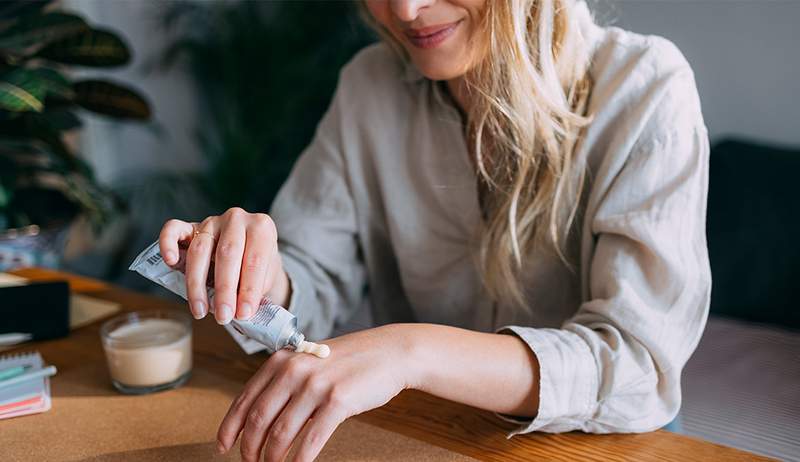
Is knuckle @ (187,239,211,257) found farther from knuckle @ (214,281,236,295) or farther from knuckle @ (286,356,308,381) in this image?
knuckle @ (286,356,308,381)

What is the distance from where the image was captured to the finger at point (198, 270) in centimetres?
75

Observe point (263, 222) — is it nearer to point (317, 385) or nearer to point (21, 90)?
point (317, 385)

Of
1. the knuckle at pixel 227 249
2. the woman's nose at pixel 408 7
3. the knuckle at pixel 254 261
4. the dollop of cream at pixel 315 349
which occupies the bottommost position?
the dollop of cream at pixel 315 349

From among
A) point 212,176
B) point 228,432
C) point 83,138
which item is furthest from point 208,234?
point 83,138

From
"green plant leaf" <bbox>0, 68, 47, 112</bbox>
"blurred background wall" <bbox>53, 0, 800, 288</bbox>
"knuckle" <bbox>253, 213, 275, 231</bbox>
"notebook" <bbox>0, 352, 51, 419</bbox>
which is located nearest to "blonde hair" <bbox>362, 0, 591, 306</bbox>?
"knuckle" <bbox>253, 213, 275, 231</bbox>

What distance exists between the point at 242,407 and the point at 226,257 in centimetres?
15

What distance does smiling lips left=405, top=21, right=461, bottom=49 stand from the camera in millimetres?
978

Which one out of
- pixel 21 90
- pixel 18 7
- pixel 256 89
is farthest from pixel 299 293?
pixel 256 89

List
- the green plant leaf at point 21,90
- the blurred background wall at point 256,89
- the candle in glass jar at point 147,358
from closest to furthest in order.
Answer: the candle in glass jar at point 147,358 < the green plant leaf at point 21,90 < the blurred background wall at point 256,89

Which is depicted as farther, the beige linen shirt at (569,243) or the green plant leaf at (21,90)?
the green plant leaf at (21,90)

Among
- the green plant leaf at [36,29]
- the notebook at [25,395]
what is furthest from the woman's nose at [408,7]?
the green plant leaf at [36,29]

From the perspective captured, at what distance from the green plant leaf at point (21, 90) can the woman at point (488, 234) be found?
878 mm

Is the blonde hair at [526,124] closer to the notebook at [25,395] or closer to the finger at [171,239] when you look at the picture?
the finger at [171,239]

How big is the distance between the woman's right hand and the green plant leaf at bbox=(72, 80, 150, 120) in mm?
1304
